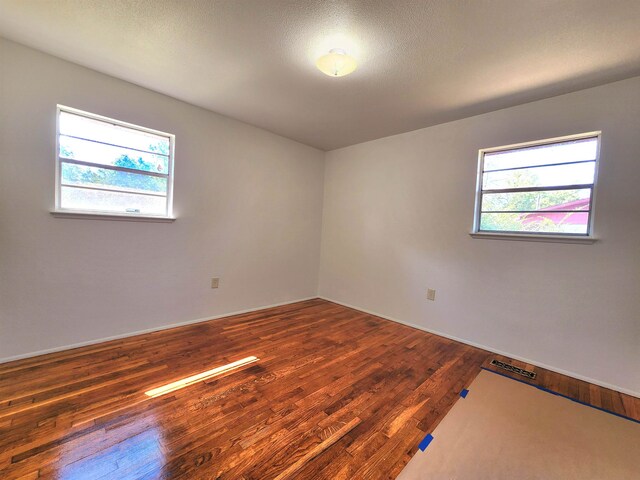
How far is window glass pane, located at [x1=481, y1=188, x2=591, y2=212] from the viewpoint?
2453mm

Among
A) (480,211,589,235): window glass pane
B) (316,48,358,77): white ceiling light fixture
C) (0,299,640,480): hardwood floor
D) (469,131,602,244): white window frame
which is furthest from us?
(480,211,589,235): window glass pane

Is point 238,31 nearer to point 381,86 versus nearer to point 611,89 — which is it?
point 381,86

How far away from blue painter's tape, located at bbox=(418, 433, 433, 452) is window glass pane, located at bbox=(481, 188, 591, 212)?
91.9 inches

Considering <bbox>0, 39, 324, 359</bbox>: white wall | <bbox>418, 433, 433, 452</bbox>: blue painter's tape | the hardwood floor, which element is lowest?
the hardwood floor

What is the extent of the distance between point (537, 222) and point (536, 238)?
0.19 meters

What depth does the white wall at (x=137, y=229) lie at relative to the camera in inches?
86.4

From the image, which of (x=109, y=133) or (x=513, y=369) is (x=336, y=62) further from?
(x=513, y=369)

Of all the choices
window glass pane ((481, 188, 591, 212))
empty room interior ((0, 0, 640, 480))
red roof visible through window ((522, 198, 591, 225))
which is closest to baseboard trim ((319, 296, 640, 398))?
empty room interior ((0, 0, 640, 480))

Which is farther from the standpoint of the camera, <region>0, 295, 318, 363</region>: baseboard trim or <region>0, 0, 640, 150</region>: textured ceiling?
<region>0, 295, 318, 363</region>: baseboard trim

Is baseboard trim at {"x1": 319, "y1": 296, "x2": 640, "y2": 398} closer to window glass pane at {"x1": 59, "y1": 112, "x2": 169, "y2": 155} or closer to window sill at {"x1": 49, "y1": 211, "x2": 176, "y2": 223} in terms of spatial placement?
window sill at {"x1": 49, "y1": 211, "x2": 176, "y2": 223}

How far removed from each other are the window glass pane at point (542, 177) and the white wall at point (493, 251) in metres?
0.12

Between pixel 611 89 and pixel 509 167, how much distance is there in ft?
2.89

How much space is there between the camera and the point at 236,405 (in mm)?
1813

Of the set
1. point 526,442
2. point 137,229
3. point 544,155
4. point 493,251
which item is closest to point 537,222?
point 493,251
